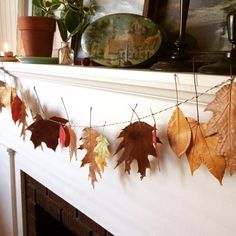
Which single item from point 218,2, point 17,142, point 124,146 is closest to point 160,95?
point 124,146

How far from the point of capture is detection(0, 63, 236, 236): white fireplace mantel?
2.19 ft

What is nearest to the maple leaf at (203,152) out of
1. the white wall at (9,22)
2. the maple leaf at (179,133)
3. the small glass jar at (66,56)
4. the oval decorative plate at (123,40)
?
the maple leaf at (179,133)

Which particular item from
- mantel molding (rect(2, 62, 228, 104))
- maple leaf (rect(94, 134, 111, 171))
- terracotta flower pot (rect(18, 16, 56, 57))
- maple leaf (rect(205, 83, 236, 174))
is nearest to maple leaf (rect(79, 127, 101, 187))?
maple leaf (rect(94, 134, 111, 171))

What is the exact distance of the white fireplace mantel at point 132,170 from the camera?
669 millimetres

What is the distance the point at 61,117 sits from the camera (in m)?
1.18

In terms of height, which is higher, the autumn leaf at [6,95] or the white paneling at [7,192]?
the autumn leaf at [6,95]

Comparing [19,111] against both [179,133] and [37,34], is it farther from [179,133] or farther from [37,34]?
[179,133]

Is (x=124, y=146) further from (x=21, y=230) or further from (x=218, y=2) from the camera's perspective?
(x=21, y=230)

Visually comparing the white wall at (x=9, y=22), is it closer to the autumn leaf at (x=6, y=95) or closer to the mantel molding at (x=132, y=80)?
the autumn leaf at (x=6, y=95)

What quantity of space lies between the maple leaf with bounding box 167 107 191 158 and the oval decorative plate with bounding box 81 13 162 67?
22cm

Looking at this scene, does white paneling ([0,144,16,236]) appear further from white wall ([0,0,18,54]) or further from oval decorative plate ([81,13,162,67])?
oval decorative plate ([81,13,162,67])

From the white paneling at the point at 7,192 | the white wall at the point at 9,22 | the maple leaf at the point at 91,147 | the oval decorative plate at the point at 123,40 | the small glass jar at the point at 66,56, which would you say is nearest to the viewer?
the oval decorative plate at the point at 123,40

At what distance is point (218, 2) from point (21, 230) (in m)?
1.51

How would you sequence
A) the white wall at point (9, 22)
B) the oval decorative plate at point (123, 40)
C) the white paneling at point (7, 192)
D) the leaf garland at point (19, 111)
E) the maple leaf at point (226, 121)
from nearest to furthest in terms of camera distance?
the maple leaf at point (226, 121) → the oval decorative plate at point (123, 40) → the leaf garland at point (19, 111) → the white paneling at point (7, 192) → the white wall at point (9, 22)
